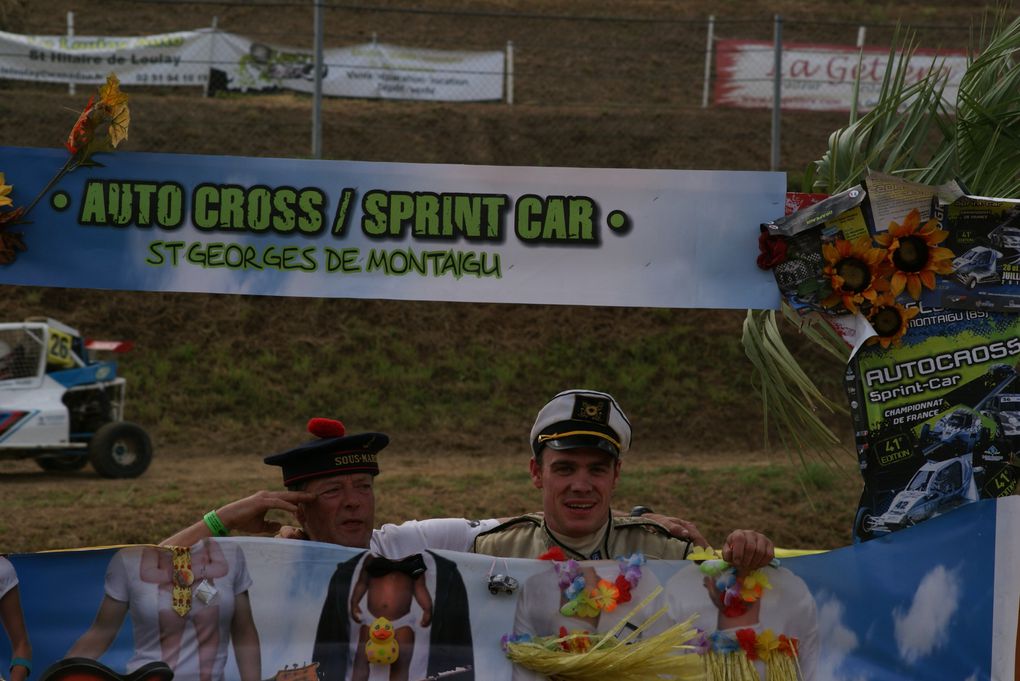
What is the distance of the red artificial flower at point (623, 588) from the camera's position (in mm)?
3543

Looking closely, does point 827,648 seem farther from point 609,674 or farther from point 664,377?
point 664,377

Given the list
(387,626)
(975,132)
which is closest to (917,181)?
(975,132)

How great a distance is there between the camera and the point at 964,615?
350 centimetres

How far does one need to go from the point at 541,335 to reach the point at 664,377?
73.0 inches

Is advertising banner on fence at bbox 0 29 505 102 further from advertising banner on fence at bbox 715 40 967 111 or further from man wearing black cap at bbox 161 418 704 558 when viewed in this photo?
man wearing black cap at bbox 161 418 704 558

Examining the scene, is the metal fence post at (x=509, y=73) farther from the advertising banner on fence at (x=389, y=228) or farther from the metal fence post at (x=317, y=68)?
the advertising banner on fence at (x=389, y=228)

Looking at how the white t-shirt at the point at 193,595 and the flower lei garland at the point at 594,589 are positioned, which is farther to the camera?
the flower lei garland at the point at 594,589

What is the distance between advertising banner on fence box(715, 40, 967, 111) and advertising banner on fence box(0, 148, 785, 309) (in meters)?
13.6

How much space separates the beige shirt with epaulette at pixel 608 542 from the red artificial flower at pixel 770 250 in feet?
3.07

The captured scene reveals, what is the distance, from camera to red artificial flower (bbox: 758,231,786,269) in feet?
12.1

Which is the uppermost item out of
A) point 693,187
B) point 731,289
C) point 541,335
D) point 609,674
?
point 541,335

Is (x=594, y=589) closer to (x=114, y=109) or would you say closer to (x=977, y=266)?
(x=977, y=266)

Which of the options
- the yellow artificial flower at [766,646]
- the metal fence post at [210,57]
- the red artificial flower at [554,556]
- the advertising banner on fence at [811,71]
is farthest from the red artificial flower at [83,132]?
the metal fence post at [210,57]

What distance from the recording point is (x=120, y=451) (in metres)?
13.0
